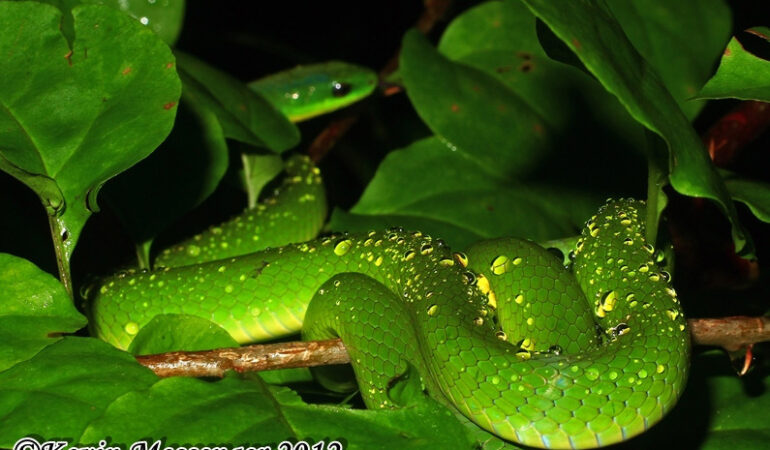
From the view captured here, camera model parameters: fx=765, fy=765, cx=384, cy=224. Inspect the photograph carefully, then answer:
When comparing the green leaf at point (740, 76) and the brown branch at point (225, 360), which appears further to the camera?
the brown branch at point (225, 360)

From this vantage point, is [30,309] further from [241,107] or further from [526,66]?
[526,66]

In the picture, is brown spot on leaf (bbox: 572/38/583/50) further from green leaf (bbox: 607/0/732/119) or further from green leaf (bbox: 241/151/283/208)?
green leaf (bbox: 607/0/732/119)

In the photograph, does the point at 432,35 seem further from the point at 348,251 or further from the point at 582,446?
the point at 582,446

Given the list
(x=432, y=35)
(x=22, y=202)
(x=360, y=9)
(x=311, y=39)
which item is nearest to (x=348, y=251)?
(x=22, y=202)

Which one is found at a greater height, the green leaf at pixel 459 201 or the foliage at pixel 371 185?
the foliage at pixel 371 185

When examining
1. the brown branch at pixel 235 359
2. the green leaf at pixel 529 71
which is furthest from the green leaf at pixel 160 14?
the brown branch at pixel 235 359

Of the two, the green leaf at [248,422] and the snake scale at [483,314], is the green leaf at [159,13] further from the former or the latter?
the green leaf at [248,422]
